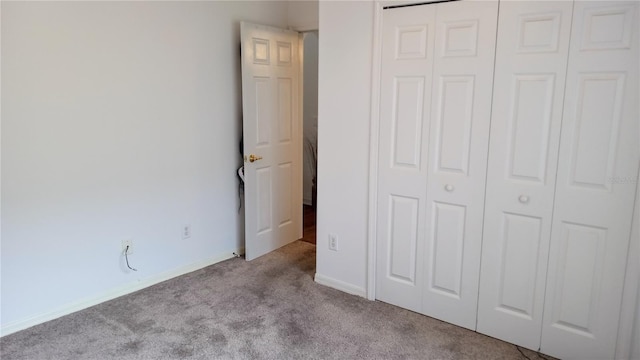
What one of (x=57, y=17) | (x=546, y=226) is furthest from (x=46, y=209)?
(x=546, y=226)

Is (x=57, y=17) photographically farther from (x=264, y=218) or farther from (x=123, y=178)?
(x=264, y=218)

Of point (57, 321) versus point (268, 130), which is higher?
point (268, 130)

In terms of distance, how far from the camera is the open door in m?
3.62

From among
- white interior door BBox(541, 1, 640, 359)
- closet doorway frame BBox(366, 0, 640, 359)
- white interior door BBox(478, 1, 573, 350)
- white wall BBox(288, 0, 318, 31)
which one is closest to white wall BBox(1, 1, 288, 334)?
white wall BBox(288, 0, 318, 31)

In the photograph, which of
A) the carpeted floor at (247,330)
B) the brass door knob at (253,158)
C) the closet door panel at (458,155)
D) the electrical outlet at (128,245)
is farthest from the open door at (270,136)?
the closet door panel at (458,155)

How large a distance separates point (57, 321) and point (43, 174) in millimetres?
890

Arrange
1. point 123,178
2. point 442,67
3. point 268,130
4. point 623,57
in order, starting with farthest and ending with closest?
1. point 268,130
2. point 123,178
3. point 442,67
4. point 623,57

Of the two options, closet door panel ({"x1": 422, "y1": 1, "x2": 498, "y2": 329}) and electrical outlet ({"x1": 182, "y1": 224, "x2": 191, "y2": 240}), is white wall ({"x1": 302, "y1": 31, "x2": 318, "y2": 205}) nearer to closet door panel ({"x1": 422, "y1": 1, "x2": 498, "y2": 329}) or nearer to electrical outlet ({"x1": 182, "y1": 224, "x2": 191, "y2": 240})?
electrical outlet ({"x1": 182, "y1": 224, "x2": 191, "y2": 240})

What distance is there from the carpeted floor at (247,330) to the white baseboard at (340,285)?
0.15 ft

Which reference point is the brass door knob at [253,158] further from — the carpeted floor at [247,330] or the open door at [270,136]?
the carpeted floor at [247,330]

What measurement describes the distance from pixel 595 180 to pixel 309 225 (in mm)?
3103

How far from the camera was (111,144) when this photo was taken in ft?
9.69

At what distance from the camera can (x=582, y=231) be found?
226 cm

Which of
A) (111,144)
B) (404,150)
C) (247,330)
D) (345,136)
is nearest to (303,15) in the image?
(345,136)
